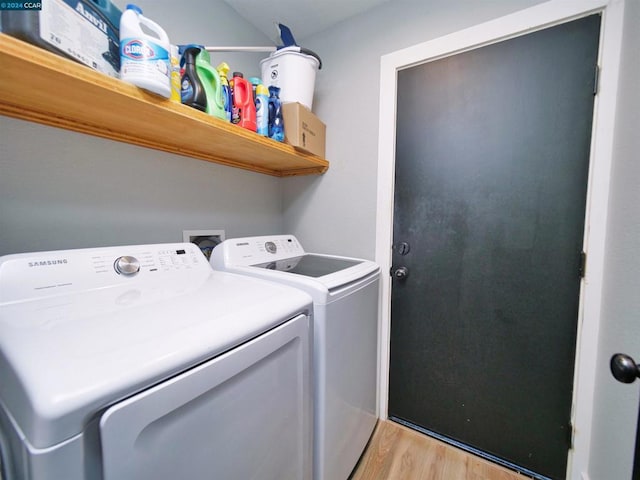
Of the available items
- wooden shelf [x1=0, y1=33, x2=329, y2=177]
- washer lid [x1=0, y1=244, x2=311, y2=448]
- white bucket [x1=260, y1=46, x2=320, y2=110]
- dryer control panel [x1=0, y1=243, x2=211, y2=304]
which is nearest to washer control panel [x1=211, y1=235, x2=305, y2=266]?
dryer control panel [x1=0, y1=243, x2=211, y2=304]

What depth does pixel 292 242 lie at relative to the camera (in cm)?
167

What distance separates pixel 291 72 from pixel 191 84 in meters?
0.62

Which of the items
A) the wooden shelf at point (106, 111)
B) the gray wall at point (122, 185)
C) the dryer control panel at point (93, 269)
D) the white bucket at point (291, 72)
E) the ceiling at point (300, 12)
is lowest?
the dryer control panel at point (93, 269)

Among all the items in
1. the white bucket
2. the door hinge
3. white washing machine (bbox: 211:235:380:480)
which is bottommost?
the door hinge

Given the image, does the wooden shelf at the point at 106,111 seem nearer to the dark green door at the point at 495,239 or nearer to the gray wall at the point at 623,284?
the dark green door at the point at 495,239

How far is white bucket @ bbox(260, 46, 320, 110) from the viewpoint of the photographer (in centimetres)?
135

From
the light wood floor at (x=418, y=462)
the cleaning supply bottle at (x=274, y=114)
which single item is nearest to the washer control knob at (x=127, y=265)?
the cleaning supply bottle at (x=274, y=114)

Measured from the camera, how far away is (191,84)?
95 centimetres

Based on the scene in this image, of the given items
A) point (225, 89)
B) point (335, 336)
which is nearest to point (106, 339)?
point (335, 336)

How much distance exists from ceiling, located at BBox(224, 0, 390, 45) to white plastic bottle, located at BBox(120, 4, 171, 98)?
3.46 ft

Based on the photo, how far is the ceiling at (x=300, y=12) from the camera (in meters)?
1.46

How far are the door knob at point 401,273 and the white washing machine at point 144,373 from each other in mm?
786

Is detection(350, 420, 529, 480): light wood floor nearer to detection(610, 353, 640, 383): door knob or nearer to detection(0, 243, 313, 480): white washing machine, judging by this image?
detection(0, 243, 313, 480): white washing machine

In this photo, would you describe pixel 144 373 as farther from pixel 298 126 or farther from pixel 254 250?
pixel 298 126
